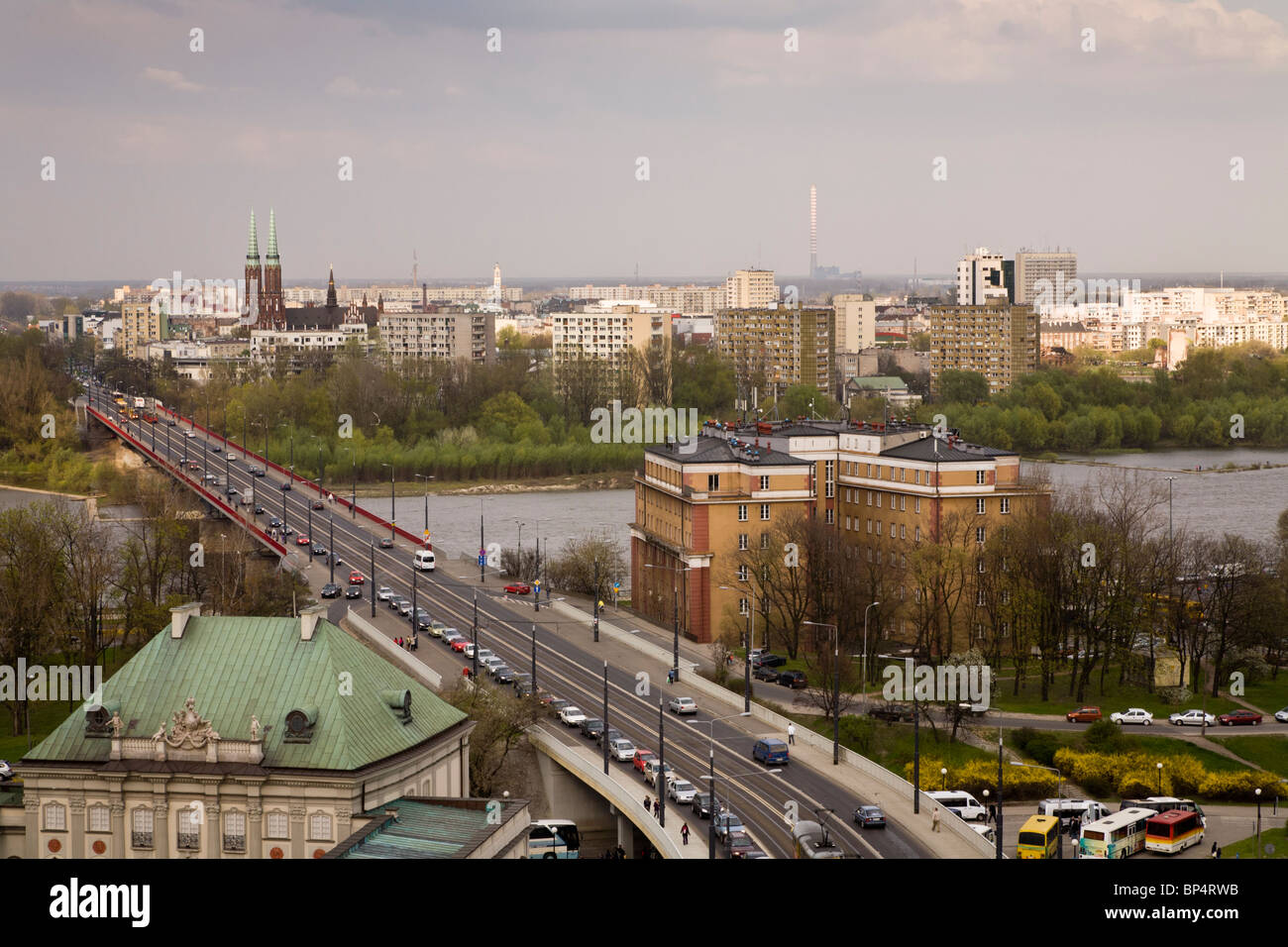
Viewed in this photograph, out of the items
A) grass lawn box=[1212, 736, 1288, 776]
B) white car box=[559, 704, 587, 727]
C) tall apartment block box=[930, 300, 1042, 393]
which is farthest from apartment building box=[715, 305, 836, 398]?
white car box=[559, 704, 587, 727]

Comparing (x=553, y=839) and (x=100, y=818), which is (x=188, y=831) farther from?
(x=553, y=839)

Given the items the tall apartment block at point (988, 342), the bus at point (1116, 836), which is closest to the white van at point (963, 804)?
the bus at point (1116, 836)

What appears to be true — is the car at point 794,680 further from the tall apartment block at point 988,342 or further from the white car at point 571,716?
the tall apartment block at point 988,342

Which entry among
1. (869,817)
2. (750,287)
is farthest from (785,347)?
(869,817)

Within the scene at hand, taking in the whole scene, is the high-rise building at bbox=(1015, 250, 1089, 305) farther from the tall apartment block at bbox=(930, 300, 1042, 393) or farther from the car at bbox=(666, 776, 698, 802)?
the car at bbox=(666, 776, 698, 802)

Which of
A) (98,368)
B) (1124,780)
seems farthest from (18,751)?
(98,368)
